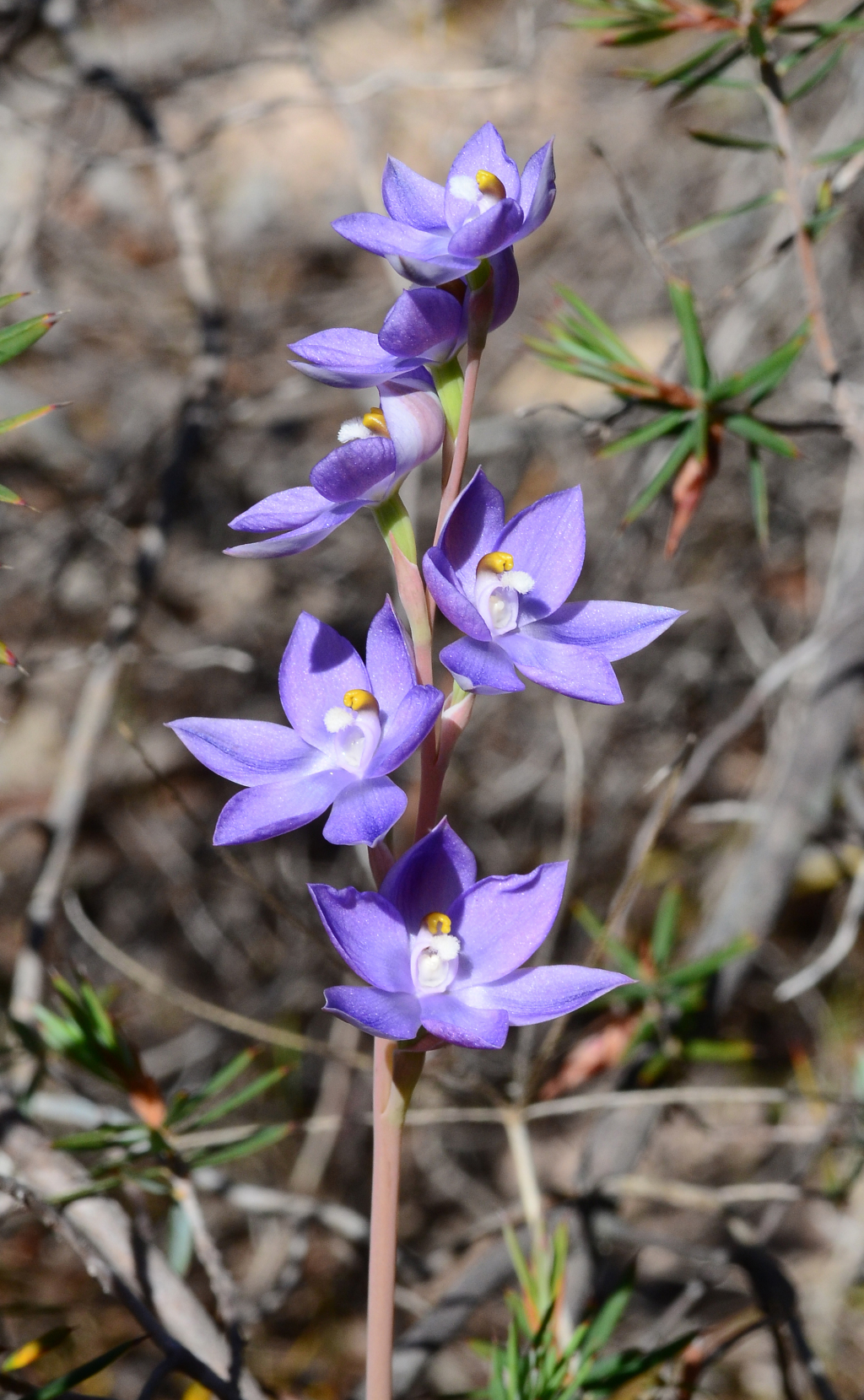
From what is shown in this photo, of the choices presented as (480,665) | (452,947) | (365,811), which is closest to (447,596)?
(480,665)

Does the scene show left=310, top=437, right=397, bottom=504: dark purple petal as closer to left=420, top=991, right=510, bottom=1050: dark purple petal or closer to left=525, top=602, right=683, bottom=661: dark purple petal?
left=525, top=602, right=683, bottom=661: dark purple petal

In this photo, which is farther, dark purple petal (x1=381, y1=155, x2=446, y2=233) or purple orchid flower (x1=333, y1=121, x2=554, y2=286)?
dark purple petal (x1=381, y1=155, x2=446, y2=233)

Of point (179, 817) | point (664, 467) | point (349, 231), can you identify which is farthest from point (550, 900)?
point (179, 817)

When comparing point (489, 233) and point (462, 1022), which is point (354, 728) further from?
point (489, 233)

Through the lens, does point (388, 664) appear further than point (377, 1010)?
Yes

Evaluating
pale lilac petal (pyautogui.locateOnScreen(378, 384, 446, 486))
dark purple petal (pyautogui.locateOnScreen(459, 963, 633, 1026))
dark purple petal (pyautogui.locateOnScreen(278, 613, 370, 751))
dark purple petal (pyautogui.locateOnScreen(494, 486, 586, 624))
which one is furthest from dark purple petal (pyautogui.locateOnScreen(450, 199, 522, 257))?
dark purple petal (pyautogui.locateOnScreen(459, 963, 633, 1026))

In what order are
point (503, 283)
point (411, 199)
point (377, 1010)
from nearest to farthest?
point (377, 1010), point (503, 283), point (411, 199)
